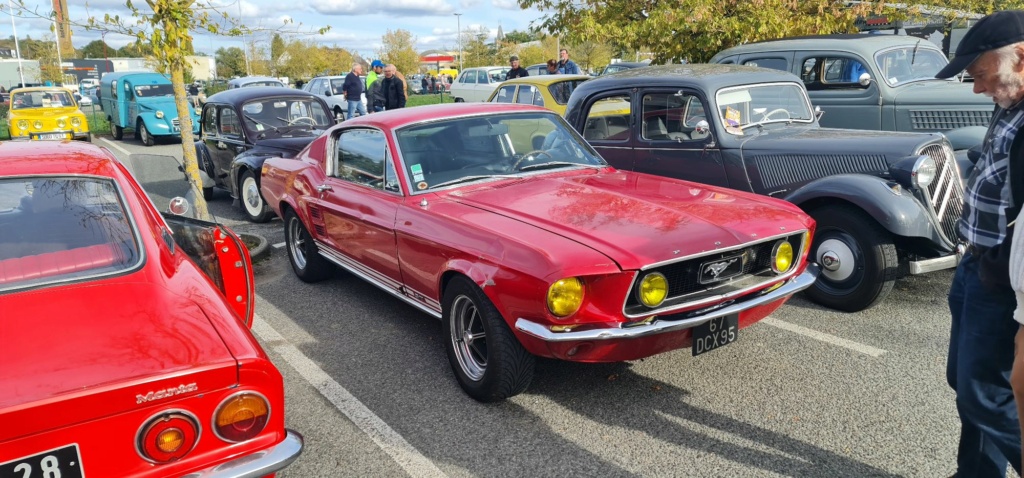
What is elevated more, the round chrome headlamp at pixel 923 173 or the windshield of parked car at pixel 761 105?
the windshield of parked car at pixel 761 105

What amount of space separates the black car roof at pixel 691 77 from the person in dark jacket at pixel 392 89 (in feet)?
23.6

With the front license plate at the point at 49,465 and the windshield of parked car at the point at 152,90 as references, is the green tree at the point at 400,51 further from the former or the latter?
the front license plate at the point at 49,465

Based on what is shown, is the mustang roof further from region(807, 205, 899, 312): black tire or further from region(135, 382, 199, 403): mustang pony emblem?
region(807, 205, 899, 312): black tire

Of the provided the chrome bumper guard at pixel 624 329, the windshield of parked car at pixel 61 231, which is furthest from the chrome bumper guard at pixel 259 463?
the chrome bumper guard at pixel 624 329

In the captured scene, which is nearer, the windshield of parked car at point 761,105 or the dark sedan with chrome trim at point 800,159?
the dark sedan with chrome trim at point 800,159

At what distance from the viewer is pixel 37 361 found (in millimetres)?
2285

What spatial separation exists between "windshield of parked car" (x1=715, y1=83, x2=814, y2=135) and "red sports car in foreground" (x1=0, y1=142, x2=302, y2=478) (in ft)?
14.0

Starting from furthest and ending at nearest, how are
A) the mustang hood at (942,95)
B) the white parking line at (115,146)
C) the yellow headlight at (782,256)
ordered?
the white parking line at (115,146)
the mustang hood at (942,95)
the yellow headlight at (782,256)

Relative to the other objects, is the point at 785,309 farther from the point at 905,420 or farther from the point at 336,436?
the point at 336,436

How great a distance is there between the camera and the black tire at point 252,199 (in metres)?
8.68

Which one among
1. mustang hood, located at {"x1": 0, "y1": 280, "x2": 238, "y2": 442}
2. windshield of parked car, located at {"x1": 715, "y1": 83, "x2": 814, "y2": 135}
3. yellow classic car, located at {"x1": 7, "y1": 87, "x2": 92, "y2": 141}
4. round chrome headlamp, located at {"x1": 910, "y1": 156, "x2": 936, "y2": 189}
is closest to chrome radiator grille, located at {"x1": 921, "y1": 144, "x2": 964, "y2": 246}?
round chrome headlamp, located at {"x1": 910, "y1": 156, "x2": 936, "y2": 189}

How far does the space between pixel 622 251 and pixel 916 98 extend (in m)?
6.11

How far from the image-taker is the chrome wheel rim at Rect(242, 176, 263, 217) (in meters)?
8.71

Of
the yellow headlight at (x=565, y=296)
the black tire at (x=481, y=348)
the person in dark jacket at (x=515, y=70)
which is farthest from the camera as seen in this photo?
the person in dark jacket at (x=515, y=70)
